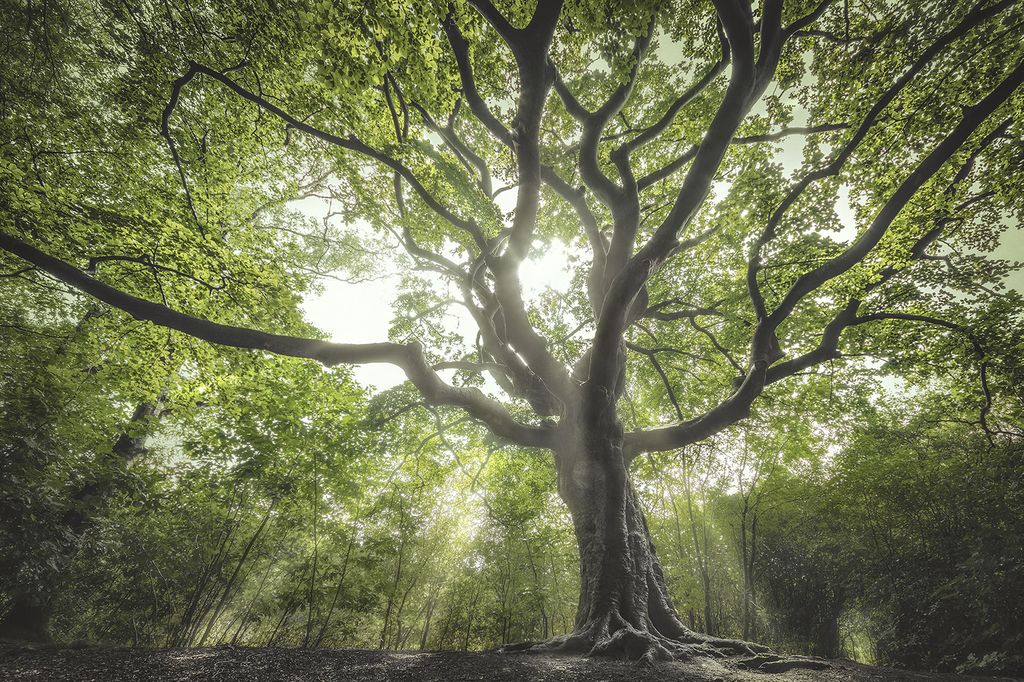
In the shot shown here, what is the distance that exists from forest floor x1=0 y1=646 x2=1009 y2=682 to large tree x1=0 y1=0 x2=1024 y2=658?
631mm

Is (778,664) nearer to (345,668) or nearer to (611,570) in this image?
(611,570)

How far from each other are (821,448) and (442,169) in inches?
443

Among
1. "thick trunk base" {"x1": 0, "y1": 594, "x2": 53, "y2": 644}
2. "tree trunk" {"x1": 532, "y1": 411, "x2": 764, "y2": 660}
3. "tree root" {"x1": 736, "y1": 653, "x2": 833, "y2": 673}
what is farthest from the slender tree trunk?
"tree root" {"x1": 736, "y1": 653, "x2": 833, "y2": 673}

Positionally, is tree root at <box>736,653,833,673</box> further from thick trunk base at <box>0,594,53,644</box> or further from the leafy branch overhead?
thick trunk base at <box>0,594,53,644</box>

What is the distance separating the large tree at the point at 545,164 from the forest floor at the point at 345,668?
631 mm

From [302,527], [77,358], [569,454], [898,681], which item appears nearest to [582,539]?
[569,454]

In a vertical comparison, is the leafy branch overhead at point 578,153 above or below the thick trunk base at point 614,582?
above

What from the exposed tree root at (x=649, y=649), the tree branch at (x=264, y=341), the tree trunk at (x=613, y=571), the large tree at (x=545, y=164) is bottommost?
the exposed tree root at (x=649, y=649)

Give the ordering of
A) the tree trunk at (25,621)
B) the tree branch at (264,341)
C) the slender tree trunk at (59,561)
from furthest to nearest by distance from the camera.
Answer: the tree trunk at (25,621) < the slender tree trunk at (59,561) < the tree branch at (264,341)

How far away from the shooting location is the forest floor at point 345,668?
6.79ft

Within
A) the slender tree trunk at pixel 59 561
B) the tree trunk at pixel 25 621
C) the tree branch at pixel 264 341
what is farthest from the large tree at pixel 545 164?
the tree trunk at pixel 25 621

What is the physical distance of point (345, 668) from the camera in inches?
90.9

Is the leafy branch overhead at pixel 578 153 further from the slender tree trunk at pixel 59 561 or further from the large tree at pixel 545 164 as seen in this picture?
the slender tree trunk at pixel 59 561

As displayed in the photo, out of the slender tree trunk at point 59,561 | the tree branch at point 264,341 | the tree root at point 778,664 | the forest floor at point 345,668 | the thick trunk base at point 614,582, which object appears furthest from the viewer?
the slender tree trunk at point 59,561
